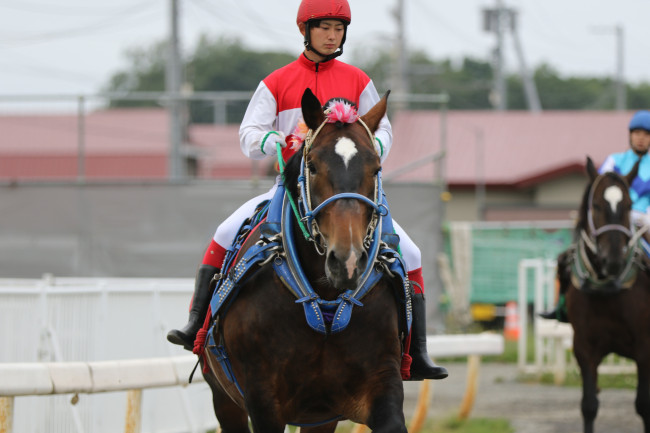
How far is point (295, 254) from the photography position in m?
5.22

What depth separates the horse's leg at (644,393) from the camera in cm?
937

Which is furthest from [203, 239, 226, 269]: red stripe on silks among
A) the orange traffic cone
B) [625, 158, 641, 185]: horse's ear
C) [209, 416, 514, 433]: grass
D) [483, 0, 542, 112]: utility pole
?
[483, 0, 542, 112]: utility pole

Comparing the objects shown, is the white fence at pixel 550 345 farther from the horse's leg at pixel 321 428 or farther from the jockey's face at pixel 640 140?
the horse's leg at pixel 321 428

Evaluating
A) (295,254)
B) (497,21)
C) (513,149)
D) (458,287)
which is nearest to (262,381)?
(295,254)

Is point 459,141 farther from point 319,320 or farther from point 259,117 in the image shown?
point 319,320

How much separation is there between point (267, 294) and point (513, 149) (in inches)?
1481

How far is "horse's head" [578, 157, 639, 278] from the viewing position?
9.55 metres

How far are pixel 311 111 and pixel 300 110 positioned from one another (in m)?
0.98

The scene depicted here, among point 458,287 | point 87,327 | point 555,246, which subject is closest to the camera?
point 87,327

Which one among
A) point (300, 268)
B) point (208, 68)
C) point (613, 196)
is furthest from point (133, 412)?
point (208, 68)

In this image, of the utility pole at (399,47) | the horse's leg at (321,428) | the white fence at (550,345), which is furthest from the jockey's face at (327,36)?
the utility pole at (399,47)

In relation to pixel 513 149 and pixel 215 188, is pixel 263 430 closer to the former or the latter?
pixel 215 188

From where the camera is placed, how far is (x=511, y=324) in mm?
20047

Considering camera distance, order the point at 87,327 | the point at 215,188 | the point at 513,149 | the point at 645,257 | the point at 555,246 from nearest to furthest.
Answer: the point at 87,327 → the point at 645,257 → the point at 215,188 → the point at 555,246 → the point at 513,149
